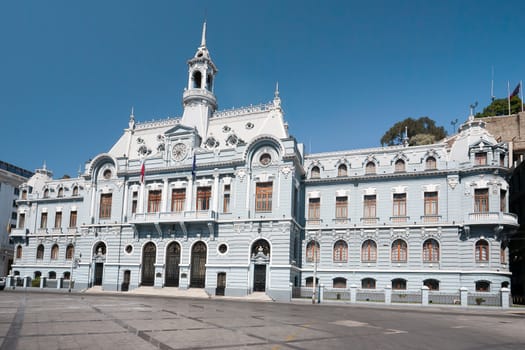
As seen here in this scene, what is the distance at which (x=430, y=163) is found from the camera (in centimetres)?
4684

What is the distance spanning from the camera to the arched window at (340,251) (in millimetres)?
47969

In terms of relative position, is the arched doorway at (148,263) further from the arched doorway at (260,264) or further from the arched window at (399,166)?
the arched window at (399,166)

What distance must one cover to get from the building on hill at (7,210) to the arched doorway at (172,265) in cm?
4079

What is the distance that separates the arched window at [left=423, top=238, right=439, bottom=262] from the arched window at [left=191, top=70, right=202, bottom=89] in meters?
33.4

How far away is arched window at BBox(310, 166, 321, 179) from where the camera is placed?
51.1 meters

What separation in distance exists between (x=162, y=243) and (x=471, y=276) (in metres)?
30.9

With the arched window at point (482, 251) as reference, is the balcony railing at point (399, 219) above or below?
above

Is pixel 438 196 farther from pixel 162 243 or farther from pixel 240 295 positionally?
pixel 162 243

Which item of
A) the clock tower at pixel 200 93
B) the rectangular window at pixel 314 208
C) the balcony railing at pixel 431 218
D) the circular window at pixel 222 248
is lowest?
Answer: the circular window at pixel 222 248

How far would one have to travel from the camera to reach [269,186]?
1912 inches

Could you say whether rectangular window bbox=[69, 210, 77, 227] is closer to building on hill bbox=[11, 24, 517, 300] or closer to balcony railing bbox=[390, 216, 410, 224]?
building on hill bbox=[11, 24, 517, 300]

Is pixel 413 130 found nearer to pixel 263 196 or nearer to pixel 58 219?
pixel 263 196

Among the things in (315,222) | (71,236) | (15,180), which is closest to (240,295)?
(315,222)

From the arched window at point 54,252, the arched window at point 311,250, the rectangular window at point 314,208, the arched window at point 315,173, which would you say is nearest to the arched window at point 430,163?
the arched window at point 315,173
